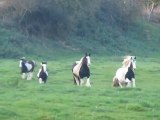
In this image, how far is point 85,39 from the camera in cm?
6075

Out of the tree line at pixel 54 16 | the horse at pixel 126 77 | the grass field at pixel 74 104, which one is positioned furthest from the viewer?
the tree line at pixel 54 16

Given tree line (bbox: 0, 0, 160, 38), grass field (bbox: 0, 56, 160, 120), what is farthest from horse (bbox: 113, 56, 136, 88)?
tree line (bbox: 0, 0, 160, 38)

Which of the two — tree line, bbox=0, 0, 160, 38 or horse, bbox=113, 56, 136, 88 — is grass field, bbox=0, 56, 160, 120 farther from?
tree line, bbox=0, 0, 160, 38

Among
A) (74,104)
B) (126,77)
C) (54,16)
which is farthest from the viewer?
(54,16)

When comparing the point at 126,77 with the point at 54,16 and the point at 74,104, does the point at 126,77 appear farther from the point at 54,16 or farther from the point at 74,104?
the point at 54,16

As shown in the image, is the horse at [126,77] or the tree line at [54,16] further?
the tree line at [54,16]

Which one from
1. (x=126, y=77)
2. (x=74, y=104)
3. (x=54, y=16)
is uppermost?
(x=54, y=16)

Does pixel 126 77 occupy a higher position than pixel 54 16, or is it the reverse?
pixel 54 16

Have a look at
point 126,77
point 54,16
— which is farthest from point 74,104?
point 54,16

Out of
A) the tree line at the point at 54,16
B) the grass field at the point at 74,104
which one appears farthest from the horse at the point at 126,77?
the tree line at the point at 54,16

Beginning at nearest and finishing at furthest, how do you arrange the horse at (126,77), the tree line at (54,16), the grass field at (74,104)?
the grass field at (74,104), the horse at (126,77), the tree line at (54,16)

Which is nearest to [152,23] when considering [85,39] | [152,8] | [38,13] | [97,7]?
[152,8]

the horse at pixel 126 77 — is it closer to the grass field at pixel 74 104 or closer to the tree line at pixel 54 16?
the grass field at pixel 74 104

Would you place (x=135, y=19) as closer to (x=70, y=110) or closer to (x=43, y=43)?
(x=43, y=43)
